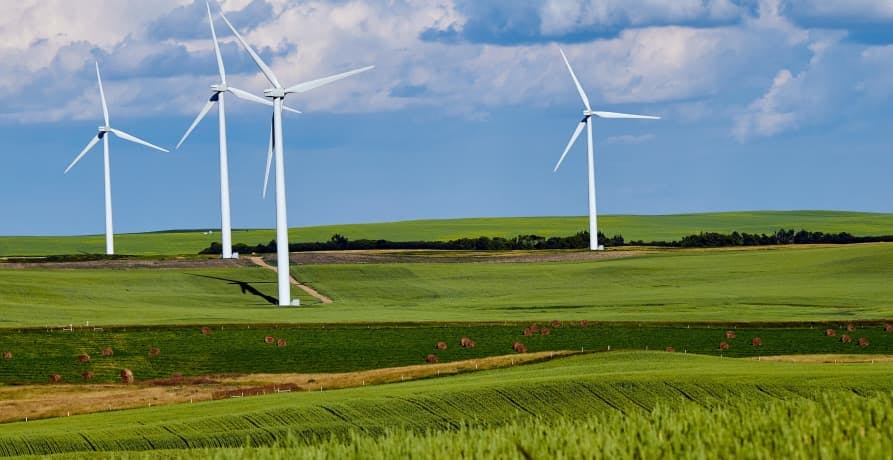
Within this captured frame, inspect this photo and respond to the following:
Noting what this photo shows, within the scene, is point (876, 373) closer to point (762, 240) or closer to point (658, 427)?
point (658, 427)

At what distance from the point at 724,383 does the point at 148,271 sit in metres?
81.5

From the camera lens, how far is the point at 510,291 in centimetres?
9988

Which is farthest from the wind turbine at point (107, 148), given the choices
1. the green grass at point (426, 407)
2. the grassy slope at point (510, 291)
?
the green grass at point (426, 407)

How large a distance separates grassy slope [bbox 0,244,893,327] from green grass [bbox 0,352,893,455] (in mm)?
30214

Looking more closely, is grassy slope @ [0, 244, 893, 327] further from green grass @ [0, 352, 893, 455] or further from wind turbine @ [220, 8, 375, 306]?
green grass @ [0, 352, 893, 455]

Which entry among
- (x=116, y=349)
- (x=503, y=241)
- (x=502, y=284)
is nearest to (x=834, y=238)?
(x=503, y=241)

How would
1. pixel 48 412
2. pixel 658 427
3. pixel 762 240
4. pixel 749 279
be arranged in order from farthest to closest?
pixel 762 240
pixel 749 279
pixel 48 412
pixel 658 427

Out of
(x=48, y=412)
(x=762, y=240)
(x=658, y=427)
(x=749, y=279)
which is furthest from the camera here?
(x=762, y=240)

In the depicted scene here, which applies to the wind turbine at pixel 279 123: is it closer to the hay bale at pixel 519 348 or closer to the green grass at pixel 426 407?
the hay bale at pixel 519 348

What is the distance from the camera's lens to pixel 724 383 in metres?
34.2

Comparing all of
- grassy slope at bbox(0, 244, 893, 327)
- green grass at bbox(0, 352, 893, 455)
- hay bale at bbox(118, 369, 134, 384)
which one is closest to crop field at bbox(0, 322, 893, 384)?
hay bale at bbox(118, 369, 134, 384)

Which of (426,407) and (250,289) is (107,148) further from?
(426,407)

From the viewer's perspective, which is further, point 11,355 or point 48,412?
point 11,355

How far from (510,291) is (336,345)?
42775mm
